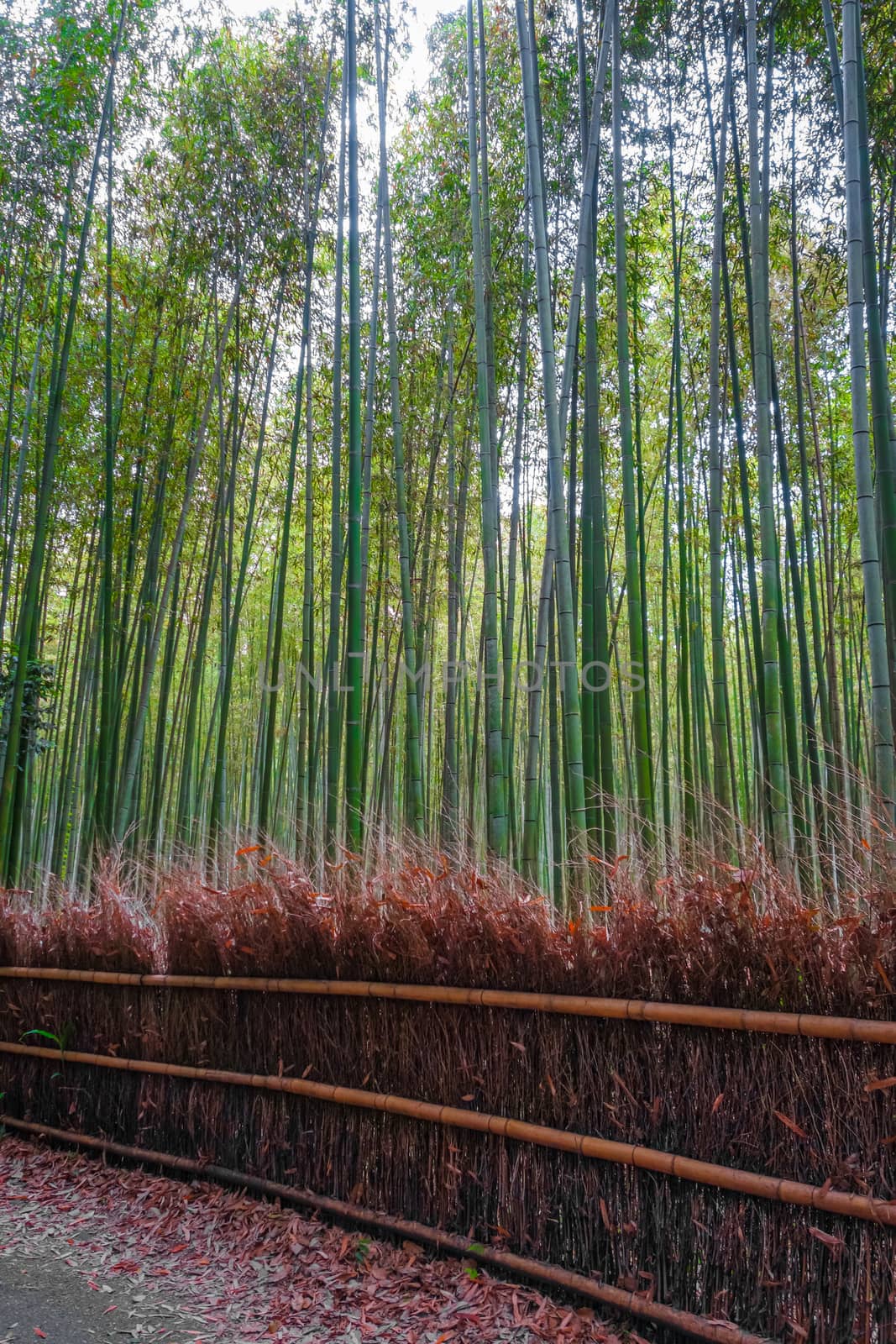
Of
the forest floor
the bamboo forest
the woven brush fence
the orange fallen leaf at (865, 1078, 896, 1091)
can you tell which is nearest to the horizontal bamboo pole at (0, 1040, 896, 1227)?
the woven brush fence

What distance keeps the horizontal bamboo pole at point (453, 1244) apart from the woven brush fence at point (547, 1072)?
0.03 m

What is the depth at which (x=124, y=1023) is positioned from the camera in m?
2.78

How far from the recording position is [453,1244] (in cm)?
192

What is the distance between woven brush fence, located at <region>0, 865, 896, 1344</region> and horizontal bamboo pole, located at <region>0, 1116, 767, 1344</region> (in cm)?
3

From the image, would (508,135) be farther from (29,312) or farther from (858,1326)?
(858,1326)

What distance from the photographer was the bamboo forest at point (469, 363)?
3.16 m

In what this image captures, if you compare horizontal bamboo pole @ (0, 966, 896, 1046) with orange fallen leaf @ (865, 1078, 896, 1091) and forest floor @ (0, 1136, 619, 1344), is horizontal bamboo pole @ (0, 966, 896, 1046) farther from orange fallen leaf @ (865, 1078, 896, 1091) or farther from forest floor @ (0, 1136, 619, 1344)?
forest floor @ (0, 1136, 619, 1344)

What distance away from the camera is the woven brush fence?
4.86 ft

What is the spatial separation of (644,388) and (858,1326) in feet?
19.9

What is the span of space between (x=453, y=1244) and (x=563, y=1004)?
61 cm

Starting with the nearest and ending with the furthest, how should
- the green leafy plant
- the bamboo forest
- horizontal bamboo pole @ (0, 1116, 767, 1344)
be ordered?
horizontal bamboo pole @ (0, 1116, 767, 1344) → the green leafy plant → the bamboo forest

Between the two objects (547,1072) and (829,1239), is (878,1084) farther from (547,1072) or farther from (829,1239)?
(547,1072)

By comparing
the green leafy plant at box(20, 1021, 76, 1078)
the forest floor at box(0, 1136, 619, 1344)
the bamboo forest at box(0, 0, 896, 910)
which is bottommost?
the forest floor at box(0, 1136, 619, 1344)

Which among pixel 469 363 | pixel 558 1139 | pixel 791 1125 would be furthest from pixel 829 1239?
pixel 469 363
